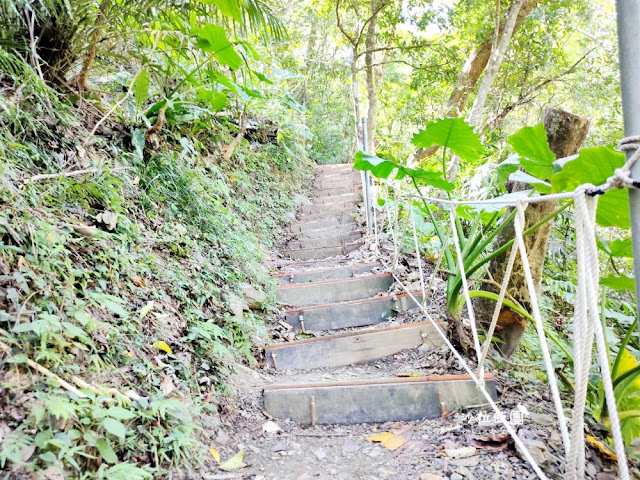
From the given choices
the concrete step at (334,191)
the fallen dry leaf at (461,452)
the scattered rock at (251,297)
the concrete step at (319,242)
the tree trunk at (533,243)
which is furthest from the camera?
the concrete step at (334,191)

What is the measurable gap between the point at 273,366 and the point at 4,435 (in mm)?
1517

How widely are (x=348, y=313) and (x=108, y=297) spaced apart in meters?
1.73

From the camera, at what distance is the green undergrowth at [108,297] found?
1097 mm

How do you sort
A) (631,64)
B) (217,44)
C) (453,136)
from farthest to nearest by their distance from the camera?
(217,44), (453,136), (631,64)

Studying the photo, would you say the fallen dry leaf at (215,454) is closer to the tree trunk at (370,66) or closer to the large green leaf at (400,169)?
the large green leaf at (400,169)

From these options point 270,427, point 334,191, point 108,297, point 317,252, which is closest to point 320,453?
point 270,427

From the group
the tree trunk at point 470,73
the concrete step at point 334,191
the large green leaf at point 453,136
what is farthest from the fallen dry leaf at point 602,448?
the tree trunk at point 470,73

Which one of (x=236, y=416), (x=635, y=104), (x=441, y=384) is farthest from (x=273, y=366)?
(x=635, y=104)

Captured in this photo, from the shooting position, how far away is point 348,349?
2.41 metres

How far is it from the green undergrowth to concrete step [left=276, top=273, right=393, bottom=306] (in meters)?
0.19

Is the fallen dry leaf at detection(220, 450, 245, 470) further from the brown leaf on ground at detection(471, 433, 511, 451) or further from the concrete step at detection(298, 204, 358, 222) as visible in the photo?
the concrete step at detection(298, 204, 358, 222)

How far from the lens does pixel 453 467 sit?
1.39m

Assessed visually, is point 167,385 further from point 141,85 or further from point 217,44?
point 217,44

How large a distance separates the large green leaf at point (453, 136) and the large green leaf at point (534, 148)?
1.70ft
